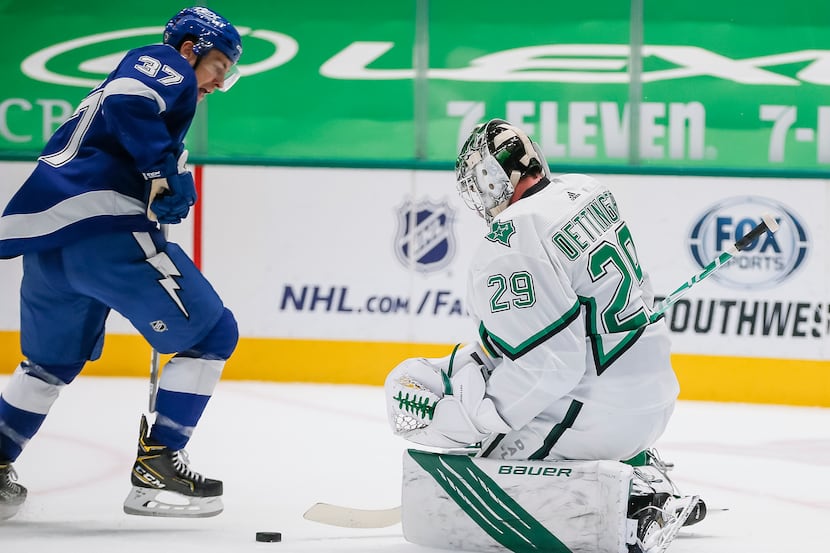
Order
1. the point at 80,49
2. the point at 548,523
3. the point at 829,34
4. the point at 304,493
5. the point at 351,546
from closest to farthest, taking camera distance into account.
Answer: the point at 548,523
the point at 351,546
the point at 304,493
the point at 829,34
the point at 80,49

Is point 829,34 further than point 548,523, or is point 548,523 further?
point 829,34

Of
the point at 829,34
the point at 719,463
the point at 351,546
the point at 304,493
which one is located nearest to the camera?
the point at 351,546

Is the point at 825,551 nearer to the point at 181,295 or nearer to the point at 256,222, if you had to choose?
the point at 181,295

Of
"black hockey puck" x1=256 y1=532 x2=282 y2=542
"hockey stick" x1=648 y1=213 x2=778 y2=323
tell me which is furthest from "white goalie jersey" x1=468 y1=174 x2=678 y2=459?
"black hockey puck" x1=256 y1=532 x2=282 y2=542

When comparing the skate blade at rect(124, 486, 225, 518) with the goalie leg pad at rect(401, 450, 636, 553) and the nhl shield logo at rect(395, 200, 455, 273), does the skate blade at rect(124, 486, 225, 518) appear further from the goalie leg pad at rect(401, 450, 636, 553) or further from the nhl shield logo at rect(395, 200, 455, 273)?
the nhl shield logo at rect(395, 200, 455, 273)

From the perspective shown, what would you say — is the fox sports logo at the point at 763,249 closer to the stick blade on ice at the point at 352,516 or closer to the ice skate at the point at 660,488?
the ice skate at the point at 660,488

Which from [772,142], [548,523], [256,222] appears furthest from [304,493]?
[772,142]

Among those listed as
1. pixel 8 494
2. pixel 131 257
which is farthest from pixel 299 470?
pixel 131 257

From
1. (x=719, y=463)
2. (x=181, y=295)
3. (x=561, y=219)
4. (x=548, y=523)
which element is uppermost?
(x=561, y=219)

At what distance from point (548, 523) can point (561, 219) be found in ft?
2.02

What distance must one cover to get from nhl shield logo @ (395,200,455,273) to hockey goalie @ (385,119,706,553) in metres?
Result: 2.85

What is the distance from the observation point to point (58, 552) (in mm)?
2648

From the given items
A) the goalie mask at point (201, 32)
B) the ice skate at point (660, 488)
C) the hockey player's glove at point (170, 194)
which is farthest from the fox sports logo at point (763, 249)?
the hockey player's glove at point (170, 194)

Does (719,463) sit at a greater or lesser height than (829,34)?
lesser
